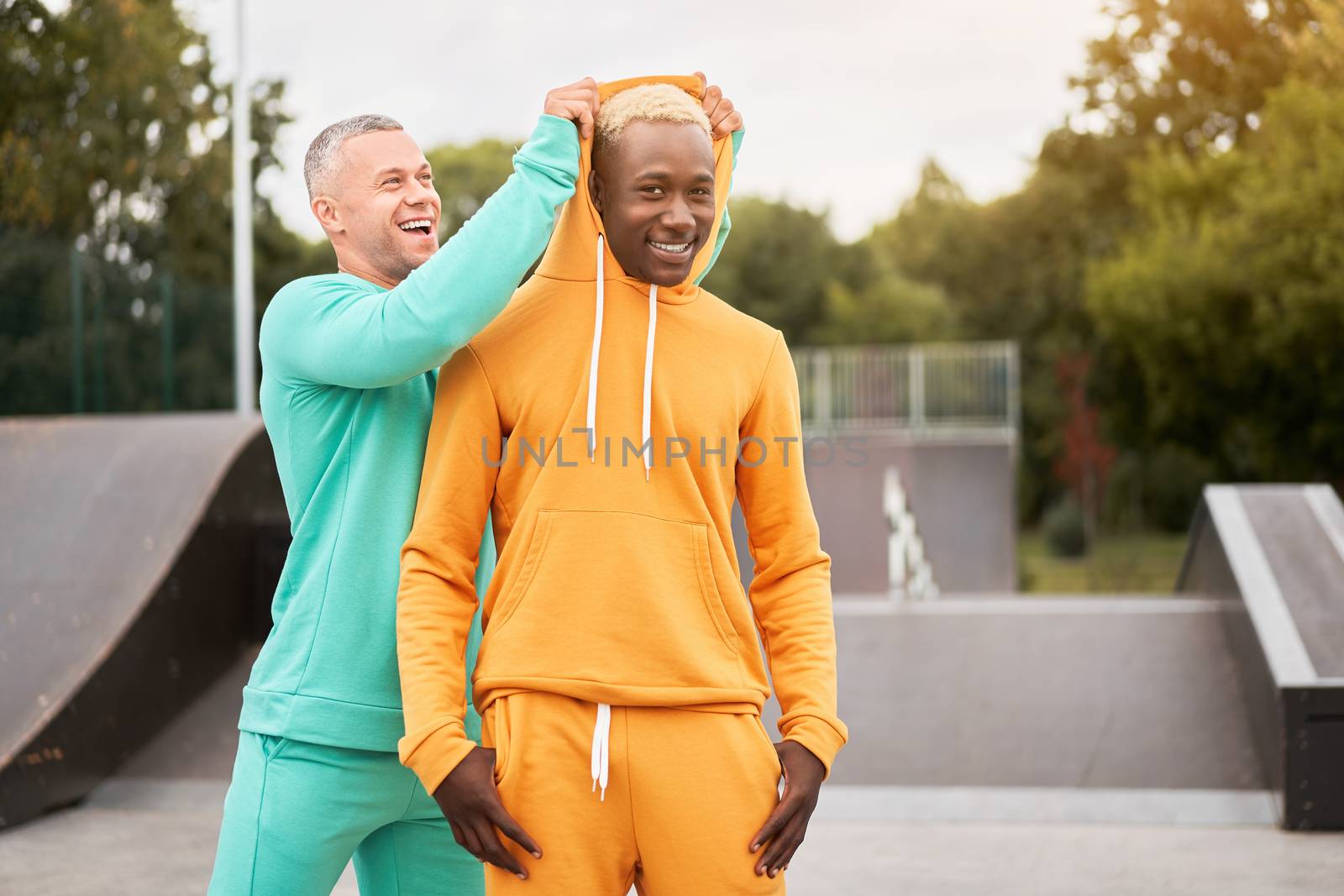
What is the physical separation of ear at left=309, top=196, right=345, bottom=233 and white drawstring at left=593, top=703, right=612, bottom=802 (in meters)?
1.02

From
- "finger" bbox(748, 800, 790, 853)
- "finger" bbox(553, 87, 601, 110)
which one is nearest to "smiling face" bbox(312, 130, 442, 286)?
"finger" bbox(553, 87, 601, 110)

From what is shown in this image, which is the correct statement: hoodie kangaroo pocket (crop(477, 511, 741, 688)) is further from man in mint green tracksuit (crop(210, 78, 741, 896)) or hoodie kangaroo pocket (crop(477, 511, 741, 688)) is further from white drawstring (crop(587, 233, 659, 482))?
man in mint green tracksuit (crop(210, 78, 741, 896))

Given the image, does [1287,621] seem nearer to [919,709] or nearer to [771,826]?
[919,709]

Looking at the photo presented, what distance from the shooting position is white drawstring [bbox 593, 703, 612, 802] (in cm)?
183

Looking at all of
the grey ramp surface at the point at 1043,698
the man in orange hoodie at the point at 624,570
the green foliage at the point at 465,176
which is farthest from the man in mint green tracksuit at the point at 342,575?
the green foliage at the point at 465,176

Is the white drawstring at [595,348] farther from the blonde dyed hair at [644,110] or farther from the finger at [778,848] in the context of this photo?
the finger at [778,848]

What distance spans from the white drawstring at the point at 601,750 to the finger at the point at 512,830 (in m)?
0.11

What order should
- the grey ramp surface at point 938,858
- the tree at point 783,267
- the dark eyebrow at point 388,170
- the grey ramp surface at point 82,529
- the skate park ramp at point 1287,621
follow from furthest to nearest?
1. the tree at point 783,267
2. the grey ramp surface at point 82,529
3. the skate park ramp at point 1287,621
4. the grey ramp surface at point 938,858
5. the dark eyebrow at point 388,170

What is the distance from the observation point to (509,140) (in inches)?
1991

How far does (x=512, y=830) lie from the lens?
1806mm

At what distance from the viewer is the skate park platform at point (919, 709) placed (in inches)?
192

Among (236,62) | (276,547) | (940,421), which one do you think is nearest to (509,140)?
(940,421)

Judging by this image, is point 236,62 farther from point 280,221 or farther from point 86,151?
point 280,221

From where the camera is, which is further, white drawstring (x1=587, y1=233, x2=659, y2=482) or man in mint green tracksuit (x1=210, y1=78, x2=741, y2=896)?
man in mint green tracksuit (x1=210, y1=78, x2=741, y2=896)
